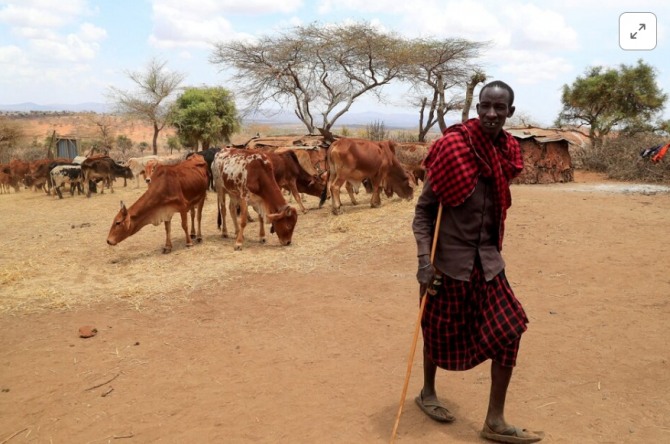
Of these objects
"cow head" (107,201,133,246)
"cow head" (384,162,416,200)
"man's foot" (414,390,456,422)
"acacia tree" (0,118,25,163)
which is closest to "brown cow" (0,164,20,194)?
"acacia tree" (0,118,25,163)

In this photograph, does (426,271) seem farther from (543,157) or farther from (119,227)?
(543,157)

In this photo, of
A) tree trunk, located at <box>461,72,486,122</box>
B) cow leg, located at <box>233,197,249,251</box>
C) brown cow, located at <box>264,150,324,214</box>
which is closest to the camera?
cow leg, located at <box>233,197,249,251</box>

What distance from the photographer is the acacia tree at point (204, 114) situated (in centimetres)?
2473

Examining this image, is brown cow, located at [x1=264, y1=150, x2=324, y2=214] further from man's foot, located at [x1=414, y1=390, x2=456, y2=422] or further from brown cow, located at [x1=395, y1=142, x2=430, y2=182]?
man's foot, located at [x1=414, y1=390, x2=456, y2=422]

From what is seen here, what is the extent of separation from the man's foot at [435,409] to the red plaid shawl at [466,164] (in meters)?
1.25

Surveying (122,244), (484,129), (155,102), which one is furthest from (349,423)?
(155,102)

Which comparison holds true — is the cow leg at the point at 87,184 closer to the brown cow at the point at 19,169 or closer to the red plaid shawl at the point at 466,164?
the brown cow at the point at 19,169

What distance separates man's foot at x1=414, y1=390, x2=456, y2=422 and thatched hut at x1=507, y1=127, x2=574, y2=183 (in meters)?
13.6

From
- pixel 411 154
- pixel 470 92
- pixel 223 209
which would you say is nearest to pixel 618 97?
pixel 470 92

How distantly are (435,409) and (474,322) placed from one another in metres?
→ 0.69

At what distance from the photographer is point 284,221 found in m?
8.02

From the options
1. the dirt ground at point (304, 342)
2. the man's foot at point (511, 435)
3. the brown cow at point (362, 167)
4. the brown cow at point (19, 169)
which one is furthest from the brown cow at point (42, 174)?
the man's foot at point (511, 435)

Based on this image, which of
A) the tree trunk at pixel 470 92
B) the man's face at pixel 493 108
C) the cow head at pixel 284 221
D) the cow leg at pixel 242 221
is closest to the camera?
the man's face at pixel 493 108

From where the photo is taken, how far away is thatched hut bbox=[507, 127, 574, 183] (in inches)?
619
